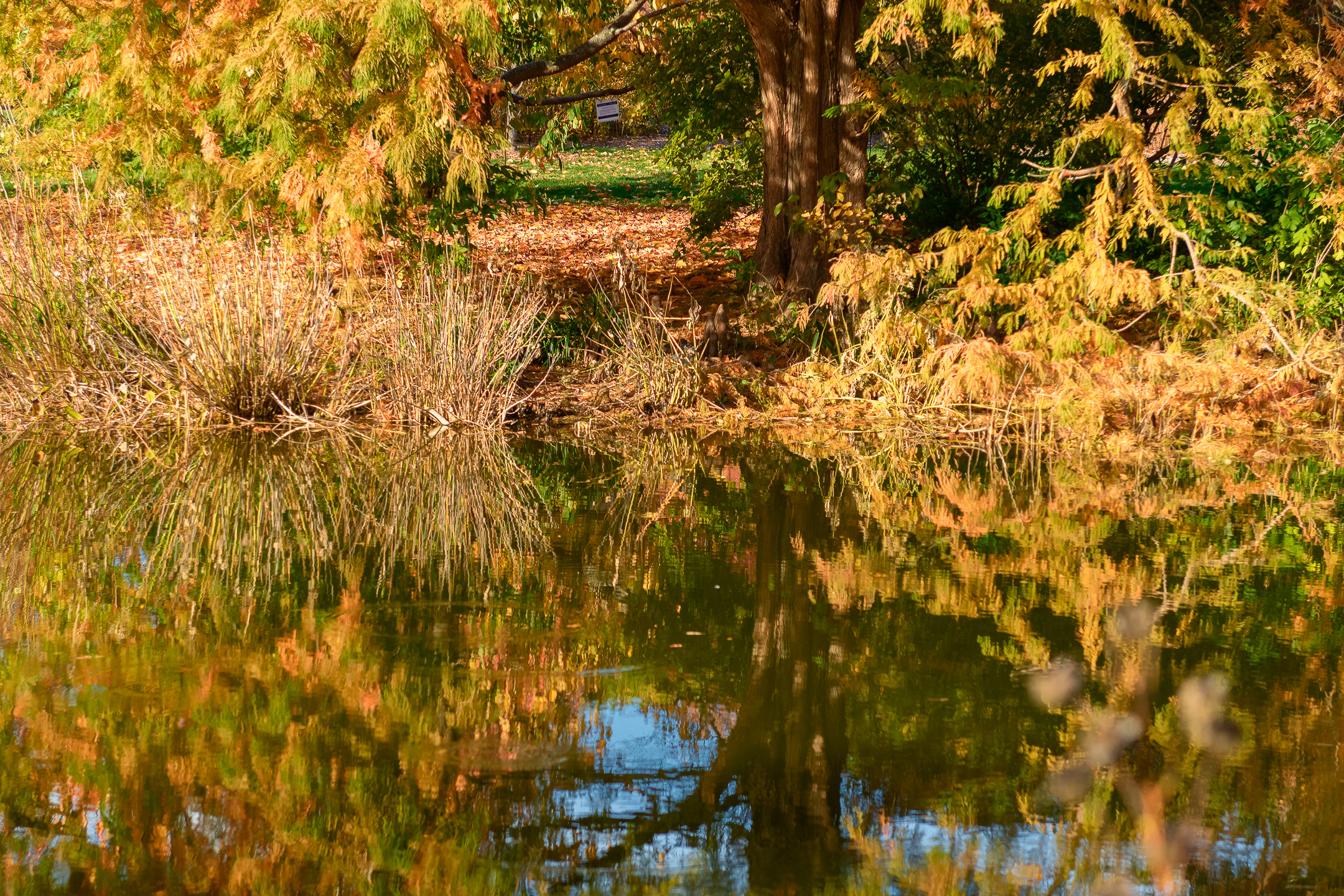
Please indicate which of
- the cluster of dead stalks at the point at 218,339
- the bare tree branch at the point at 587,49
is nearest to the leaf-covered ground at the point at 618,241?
the cluster of dead stalks at the point at 218,339

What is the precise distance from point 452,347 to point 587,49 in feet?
13.5

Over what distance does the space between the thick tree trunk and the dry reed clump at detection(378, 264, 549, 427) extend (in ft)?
10.4

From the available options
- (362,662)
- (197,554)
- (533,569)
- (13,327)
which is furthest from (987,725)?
(13,327)

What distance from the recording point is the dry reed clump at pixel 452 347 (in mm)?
8945

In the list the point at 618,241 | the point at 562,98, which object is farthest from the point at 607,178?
the point at 618,241

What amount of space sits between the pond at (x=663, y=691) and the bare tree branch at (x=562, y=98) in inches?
236

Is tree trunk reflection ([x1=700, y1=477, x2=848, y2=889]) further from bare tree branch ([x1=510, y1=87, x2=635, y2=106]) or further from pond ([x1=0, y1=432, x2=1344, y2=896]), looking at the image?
bare tree branch ([x1=510, y1=87, x2=635, y2=106])

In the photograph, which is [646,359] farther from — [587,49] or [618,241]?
[587,49]

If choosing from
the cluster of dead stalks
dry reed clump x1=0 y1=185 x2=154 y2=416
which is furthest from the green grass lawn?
dry reed clump x1=0 y1=185 x2=154 y2=416

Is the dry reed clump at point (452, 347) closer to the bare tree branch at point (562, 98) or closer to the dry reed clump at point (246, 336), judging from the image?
the dry reed clump at point (246, 336)

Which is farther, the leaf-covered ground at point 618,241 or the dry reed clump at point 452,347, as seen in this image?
the leaf-covered ground at point 618,241

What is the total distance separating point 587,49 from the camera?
1189 cm

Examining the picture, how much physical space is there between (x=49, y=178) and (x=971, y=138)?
8153 millimetres

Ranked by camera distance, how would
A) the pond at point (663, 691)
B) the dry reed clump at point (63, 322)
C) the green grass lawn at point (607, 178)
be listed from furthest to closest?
the green grass lawn at point (607, 178) < the dry reed clump at point (63, 322) < the pond at point (663, 691)
